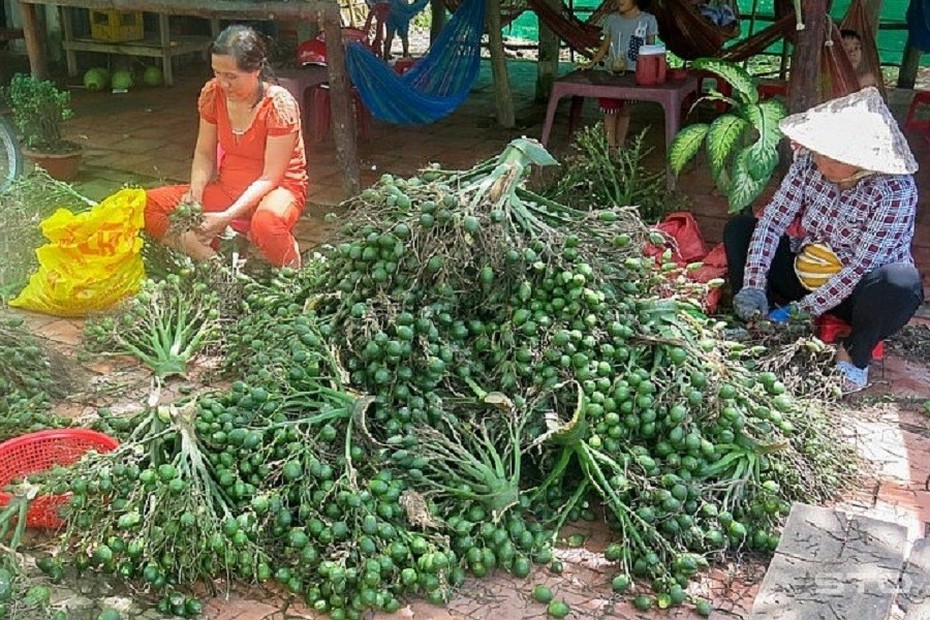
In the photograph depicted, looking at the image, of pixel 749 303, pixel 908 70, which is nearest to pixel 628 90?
pixel 749 303

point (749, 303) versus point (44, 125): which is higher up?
point (44, 125)

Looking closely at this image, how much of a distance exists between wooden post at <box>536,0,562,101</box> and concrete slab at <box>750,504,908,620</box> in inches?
219

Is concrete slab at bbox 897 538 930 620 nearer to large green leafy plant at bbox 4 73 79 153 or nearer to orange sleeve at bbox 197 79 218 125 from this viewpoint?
orange sleeve at bbox 197 79 218 125

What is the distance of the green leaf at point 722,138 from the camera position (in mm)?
3621

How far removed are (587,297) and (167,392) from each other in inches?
55.2

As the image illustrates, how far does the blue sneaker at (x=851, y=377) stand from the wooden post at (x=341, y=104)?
234 centimetres

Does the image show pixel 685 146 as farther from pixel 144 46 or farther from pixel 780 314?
pixel 144 46

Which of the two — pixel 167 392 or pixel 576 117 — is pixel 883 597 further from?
pixel 576 117

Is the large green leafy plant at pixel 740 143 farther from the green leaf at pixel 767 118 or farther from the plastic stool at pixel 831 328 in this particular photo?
the plastic stool at pixel 831 328

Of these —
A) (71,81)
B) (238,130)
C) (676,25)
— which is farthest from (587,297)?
(71,81)

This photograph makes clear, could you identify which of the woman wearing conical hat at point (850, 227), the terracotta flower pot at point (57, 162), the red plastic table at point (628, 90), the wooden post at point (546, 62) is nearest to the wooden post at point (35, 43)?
the terracotta flower pot at point (57, 162)

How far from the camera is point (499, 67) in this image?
6.48 m

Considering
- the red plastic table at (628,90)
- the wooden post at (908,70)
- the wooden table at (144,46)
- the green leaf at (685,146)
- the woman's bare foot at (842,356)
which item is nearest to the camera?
the woman's bare foot at (842,356)

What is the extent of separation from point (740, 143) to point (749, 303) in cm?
74
